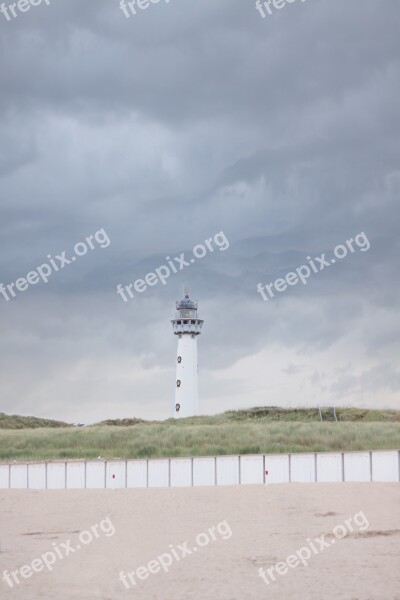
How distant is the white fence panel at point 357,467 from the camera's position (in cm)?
3141

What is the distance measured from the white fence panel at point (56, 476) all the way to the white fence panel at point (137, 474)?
2.98 meters

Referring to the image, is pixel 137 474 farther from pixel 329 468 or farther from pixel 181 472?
pixel 329 468

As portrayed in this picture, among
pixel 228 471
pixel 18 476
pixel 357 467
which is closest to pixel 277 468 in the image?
pixel 228 471

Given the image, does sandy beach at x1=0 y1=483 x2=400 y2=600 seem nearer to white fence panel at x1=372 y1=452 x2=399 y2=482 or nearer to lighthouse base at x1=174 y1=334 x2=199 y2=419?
white fence panel at x1=372 y1=452 x2=399 y2=482

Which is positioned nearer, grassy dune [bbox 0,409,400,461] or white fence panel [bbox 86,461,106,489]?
white fence panel [bbox 86,461,106,489]

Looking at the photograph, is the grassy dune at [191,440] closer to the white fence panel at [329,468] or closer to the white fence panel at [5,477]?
the white fence panel at [5,477]

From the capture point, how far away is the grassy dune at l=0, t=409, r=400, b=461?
42406 mm

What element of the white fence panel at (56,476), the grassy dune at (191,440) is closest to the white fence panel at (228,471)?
the white fence panel at (56,476)

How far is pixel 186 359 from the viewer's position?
70.9 metres

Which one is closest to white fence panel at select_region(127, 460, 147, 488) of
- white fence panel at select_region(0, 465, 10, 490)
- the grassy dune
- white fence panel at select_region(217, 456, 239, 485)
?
white fence panel at select_region(217, 456, 239, 485)

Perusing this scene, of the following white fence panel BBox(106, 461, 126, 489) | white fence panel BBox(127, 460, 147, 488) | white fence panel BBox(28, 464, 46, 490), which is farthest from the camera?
white fence panel BBox(28, 464, 46, 490)

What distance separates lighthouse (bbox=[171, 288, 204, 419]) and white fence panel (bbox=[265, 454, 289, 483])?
37.0 metres

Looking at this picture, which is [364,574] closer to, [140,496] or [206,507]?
[206,507]

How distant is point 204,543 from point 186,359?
48.0m
